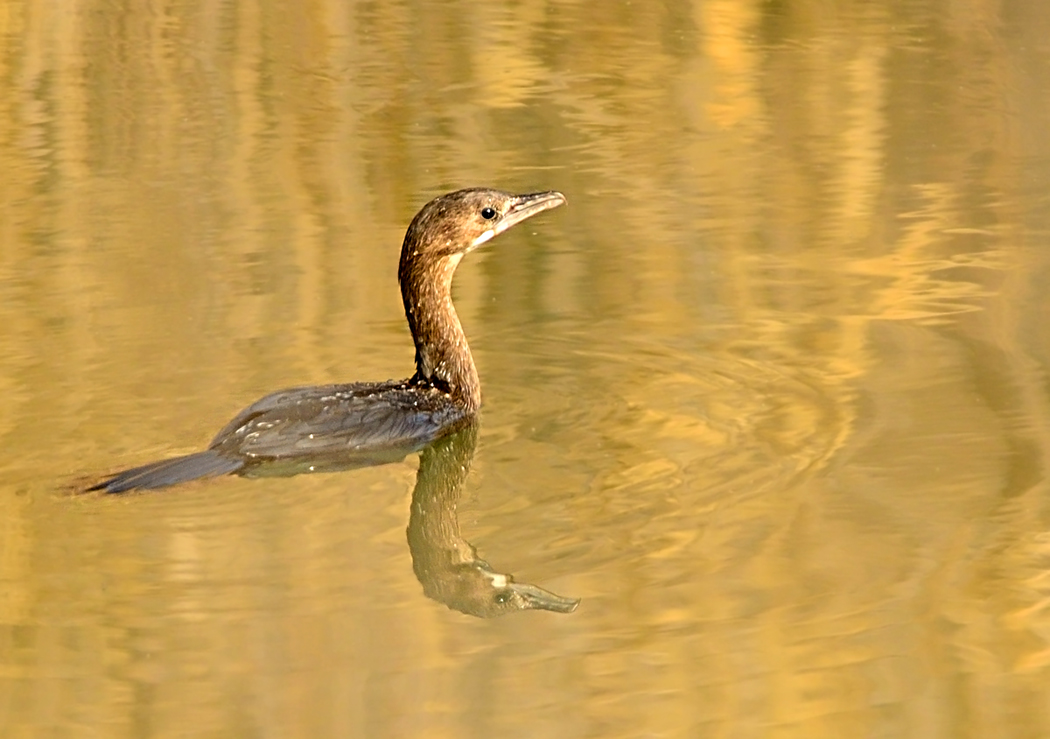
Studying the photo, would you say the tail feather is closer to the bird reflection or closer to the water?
the water

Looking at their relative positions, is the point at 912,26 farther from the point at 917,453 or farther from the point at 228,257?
the point at 917,453

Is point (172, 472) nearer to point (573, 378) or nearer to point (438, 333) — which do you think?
point (438, 333)

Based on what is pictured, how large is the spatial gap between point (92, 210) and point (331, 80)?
3.20m

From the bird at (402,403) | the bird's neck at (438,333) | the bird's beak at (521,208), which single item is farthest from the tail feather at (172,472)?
the bird's beak at (521,208)

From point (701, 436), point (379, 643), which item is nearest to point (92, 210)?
point (701, 436)

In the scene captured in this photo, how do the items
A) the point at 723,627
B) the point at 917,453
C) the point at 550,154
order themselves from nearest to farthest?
the point at 723,627, the point at 917,453, the point at 550,154

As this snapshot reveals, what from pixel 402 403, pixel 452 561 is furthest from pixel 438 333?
pixel 452 561

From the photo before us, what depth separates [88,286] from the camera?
25.4ft

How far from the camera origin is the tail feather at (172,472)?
17.9ft

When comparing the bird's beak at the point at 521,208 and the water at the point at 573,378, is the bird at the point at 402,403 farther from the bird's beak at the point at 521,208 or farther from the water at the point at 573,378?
the water at the point at 573,378

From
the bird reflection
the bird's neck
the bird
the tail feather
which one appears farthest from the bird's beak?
the tail feather

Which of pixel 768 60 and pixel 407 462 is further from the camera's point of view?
pixel 768 60

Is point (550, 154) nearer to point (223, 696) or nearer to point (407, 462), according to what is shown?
point (407, 462)

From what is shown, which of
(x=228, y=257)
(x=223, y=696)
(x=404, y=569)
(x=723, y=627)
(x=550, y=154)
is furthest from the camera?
(x=550, y=154)
